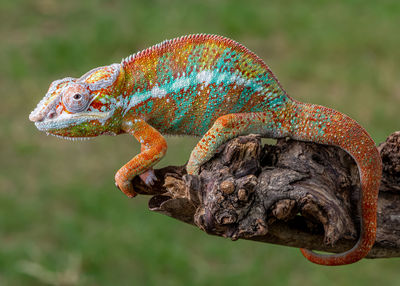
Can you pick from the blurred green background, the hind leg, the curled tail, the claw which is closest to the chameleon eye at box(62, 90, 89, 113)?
the claw

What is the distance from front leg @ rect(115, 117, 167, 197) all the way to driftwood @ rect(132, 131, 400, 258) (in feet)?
0.29

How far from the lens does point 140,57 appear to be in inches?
108

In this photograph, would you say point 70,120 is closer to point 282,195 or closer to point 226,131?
point 226,131

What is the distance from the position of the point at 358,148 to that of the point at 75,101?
126 centimetres

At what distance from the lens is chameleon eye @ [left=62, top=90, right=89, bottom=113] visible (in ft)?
8.76

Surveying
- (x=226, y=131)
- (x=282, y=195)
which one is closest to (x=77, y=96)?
(x=226, y=131)

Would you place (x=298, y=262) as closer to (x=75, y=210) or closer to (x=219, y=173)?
(x=75, y=210)

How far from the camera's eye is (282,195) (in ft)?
7.78

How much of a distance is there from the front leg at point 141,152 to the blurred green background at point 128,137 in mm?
2590

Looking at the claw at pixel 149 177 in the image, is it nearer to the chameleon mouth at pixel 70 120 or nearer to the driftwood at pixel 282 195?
the driftwood at pixel 282 195

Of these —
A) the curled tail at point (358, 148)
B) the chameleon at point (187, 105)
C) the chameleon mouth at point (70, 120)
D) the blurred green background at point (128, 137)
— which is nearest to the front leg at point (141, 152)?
the chameleon at point (187, 105)

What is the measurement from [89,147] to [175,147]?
3.30 ft

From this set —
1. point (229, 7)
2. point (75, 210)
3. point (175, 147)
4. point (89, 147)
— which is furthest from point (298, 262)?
point (229, 7)

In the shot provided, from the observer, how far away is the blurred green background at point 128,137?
5195 mm
